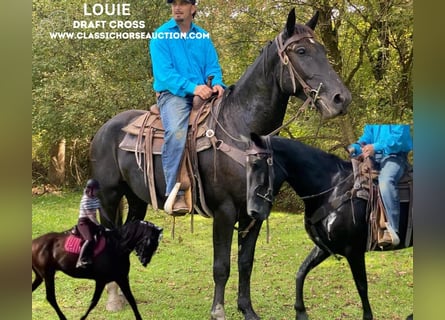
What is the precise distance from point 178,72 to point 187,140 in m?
0.55

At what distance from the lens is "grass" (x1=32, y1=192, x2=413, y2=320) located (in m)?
3.55

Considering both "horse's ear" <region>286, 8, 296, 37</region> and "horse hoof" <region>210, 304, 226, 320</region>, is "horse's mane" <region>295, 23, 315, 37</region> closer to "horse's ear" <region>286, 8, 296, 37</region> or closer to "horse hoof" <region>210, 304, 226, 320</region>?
"horse's ear" <region>286, 8, 296, 37</region>

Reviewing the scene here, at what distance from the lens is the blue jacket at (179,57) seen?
11.2ft

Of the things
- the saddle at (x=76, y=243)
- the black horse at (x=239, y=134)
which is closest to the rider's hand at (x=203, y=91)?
the black horse at (x=239, y=134)

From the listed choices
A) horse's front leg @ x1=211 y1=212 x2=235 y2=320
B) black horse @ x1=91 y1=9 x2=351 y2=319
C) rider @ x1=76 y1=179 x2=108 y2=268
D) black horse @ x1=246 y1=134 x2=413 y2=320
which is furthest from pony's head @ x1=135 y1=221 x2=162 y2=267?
black horse @ x1=246 y1=134 x2=413 y2=320

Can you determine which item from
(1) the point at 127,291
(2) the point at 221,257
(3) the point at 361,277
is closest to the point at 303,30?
(2) the point at 221,257

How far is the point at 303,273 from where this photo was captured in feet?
11.8

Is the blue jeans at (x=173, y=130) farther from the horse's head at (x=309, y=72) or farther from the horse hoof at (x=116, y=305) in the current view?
the horse hoof at (x=116, y=305)

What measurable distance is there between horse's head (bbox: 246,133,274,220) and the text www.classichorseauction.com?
1012mm

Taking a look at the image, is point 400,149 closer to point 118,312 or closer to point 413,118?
point 413,118

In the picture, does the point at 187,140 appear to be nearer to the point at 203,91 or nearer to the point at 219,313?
the point at 203,91

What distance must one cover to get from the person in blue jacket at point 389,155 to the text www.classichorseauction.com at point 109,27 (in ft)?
5.07
